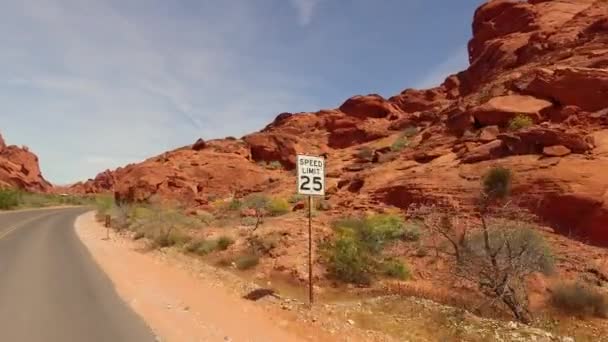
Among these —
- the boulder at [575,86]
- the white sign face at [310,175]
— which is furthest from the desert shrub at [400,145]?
the white sign face at [310,175]

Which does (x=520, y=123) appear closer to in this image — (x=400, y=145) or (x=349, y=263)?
(x=400, y=145)

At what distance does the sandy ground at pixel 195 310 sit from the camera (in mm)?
7641

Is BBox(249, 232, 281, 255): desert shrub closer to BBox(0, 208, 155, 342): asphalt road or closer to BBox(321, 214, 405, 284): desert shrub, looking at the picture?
BBox(321, 214, 405, 284): desert shrub

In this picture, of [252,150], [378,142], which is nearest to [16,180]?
[252,150]

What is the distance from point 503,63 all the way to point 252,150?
27.0 m

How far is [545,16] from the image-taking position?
4066cm

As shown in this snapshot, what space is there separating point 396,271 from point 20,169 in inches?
4586

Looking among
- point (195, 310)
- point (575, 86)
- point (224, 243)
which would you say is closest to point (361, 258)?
point (195, 310)

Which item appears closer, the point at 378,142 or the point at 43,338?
the point at 43,338

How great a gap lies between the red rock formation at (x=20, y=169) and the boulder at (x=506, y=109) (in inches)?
3704

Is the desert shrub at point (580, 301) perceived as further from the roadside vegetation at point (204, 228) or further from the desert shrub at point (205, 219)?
the desert shrub at point (205, 219)

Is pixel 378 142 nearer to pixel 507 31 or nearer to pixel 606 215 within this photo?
pixel 507 31

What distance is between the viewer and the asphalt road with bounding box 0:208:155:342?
7375 mm

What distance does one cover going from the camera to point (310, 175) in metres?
9.63
